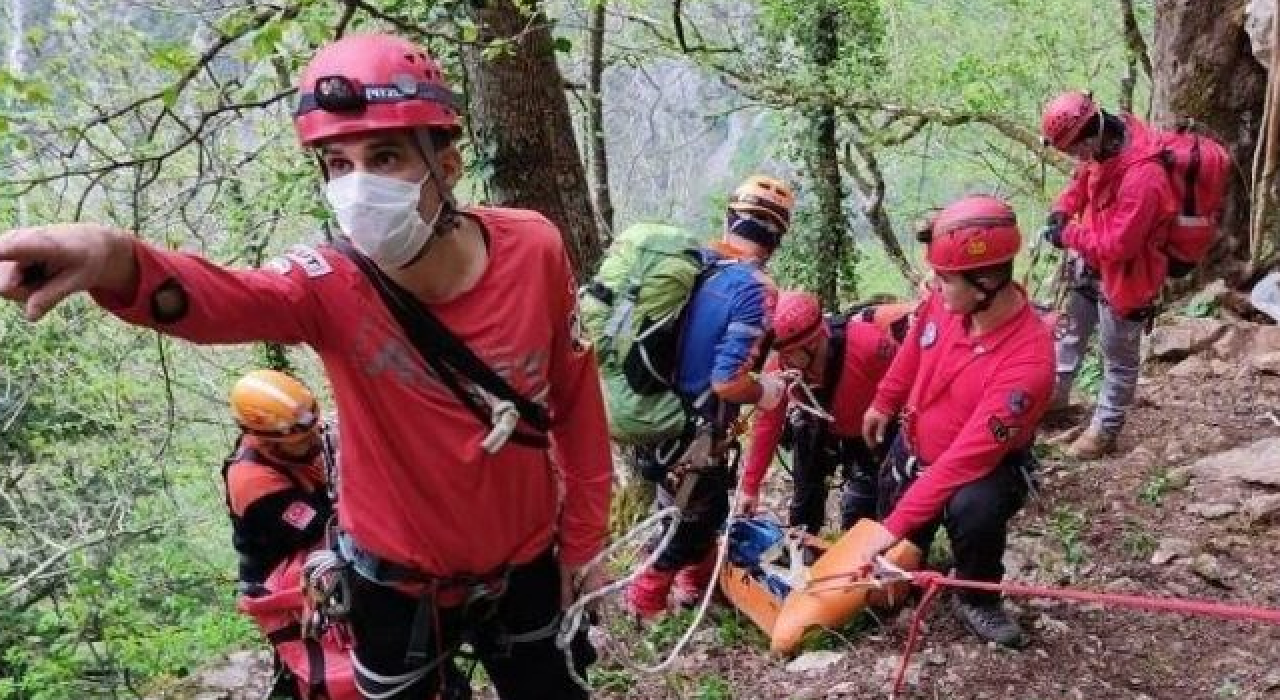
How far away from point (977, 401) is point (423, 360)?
2.42 meters

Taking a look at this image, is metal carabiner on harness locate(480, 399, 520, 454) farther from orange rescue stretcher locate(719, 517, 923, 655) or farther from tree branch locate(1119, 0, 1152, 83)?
tree branch locate(1119, 0, 1152, 83)

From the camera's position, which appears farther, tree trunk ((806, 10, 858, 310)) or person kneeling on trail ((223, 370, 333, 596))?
tree trunk ((806, 10, 858, 310))

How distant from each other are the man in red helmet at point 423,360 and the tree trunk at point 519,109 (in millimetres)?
2844

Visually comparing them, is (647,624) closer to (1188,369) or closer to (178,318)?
(178,318)

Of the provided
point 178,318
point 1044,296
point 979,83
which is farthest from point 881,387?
point 979,83

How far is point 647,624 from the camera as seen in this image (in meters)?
5.34

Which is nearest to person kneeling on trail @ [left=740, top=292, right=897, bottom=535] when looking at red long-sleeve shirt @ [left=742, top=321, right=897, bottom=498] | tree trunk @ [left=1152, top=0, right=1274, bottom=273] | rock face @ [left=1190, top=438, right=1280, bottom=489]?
red long-sleeve shirt @ [left=742, top=321, right=897, bottom=498]

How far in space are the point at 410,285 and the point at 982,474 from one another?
2.48 m

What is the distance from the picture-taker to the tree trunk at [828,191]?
12.8 metres

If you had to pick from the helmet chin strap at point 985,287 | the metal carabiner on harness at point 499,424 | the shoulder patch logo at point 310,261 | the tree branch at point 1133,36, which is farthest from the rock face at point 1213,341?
the shoulder patch logo at point 310,261

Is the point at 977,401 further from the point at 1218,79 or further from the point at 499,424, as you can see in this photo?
the point at 1218,79

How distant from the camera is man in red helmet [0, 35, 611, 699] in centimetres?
227

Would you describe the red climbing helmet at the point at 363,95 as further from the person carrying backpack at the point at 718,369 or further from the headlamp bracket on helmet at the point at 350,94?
the person carrying backpack at the point at 718,369

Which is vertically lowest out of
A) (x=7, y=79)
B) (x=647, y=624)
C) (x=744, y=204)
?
(x=647, y=624)
